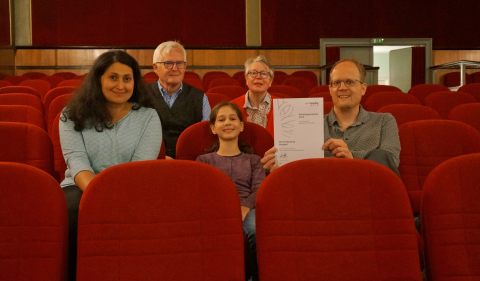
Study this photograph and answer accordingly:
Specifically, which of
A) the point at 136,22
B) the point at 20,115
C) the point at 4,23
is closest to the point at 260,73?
the point at 20,115

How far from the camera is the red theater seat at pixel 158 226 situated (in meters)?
1.25

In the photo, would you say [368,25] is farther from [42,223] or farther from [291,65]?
[42,223]

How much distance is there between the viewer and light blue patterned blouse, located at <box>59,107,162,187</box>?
182 centimetres

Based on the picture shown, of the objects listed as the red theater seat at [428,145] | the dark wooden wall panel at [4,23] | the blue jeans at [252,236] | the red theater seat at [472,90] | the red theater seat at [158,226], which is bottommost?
the blue jeans at [252,236]

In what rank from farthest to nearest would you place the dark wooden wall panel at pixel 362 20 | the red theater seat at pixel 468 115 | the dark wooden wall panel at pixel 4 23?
the dark wooden wall panel at pixel 362 20, the dark wooden wall panel at pixel 4 23, the red theater seat at pixel 468 115

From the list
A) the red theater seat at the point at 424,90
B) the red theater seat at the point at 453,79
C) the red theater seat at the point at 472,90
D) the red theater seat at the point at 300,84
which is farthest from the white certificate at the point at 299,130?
the red theater seat at the point at 453,79

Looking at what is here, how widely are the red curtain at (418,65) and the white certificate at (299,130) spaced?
6.75 m

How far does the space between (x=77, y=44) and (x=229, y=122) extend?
19.7 ft

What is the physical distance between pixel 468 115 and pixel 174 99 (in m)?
1.75

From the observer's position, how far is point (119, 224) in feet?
4.15

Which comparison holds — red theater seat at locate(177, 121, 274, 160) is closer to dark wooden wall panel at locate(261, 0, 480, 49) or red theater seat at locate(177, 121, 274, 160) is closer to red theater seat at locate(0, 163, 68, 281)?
red theater seat at locate(0, 163, 68, 281)

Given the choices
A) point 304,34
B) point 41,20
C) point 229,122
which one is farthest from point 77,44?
point 229,122

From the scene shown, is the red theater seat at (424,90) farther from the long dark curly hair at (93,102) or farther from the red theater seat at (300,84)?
the long dark curly hair at (93,102)

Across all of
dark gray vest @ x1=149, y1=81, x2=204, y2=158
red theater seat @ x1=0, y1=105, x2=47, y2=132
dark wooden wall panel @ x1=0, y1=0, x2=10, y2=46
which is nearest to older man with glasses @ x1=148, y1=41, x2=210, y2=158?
dark gray vest @ x1=149, y1=81, x2=204, y2=158
